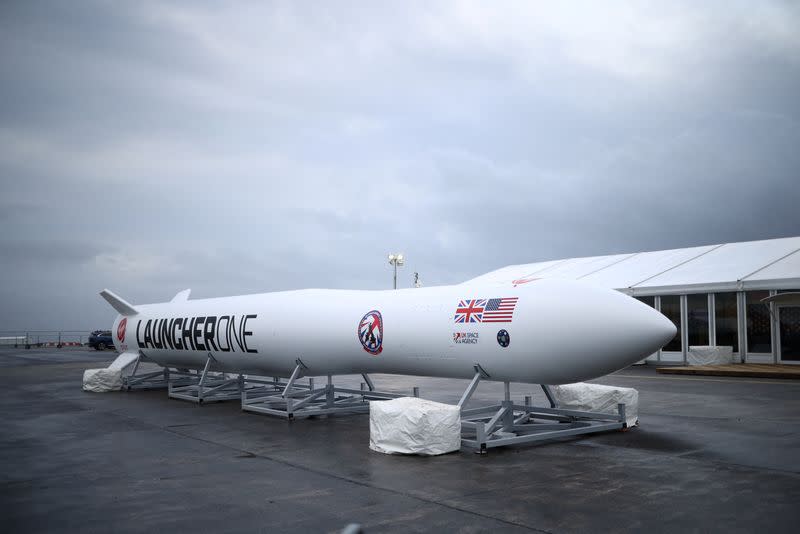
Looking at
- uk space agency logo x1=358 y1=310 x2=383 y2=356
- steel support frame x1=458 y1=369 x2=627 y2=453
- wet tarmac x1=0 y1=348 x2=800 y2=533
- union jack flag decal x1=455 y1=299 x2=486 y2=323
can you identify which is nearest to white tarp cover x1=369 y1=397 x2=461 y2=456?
wet tarmac x1=0 y1=348 x2=800 y2=533

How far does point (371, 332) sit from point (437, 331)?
5.63 ft

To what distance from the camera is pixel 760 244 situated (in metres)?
28.0

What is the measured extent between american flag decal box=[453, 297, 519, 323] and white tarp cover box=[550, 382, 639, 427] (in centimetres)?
300

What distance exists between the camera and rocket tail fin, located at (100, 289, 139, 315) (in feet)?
66.6

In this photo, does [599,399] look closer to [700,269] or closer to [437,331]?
[437,331]

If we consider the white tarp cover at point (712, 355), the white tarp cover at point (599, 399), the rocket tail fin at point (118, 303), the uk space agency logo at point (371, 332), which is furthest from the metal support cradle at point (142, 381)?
the white tarp cover at point (712, 355)

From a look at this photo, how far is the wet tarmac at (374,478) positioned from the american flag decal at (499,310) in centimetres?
204

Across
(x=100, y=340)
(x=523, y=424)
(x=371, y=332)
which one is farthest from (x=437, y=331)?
(x=100, y=340)

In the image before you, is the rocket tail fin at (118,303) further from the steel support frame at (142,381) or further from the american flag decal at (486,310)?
the american flag decal at (486,310)

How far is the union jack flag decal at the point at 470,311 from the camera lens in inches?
425

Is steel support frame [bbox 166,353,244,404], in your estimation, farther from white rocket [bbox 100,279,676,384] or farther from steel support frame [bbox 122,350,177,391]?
steel support frame [bbox 122,350,177,391]

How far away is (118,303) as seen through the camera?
67.4ft

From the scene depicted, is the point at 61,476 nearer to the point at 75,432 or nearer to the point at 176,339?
the point at 75,432

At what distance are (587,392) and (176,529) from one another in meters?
8.36
